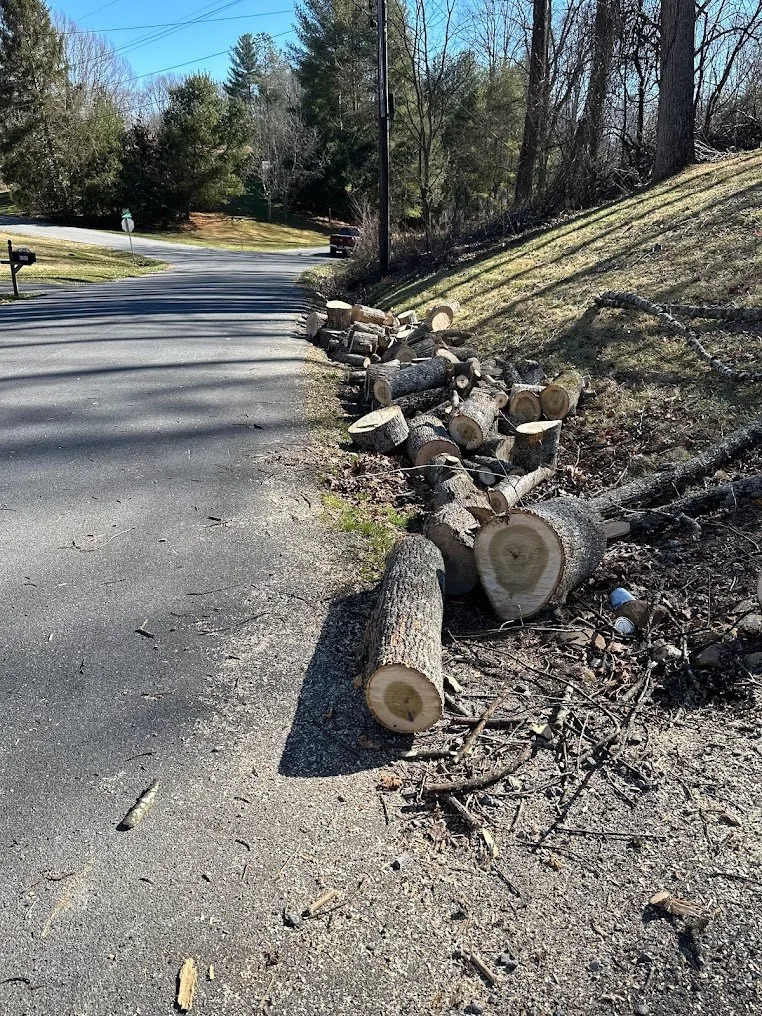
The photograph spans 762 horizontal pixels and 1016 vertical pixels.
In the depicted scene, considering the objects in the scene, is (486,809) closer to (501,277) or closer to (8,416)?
(8,416)

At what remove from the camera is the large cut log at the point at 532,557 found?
422 cm

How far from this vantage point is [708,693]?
12.2 ft

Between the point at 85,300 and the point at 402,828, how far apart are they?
1891cm

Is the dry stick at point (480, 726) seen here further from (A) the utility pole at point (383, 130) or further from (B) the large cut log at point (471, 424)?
(A) the utility pole at point (383, 130)

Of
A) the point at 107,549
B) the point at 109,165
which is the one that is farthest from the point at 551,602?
the point at 109,165

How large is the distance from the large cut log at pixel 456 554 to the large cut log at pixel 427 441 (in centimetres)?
204

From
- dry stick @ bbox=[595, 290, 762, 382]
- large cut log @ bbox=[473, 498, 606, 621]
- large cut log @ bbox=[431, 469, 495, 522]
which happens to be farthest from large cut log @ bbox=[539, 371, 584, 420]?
large cut log @ bbox=[473, 498, 606, 621]

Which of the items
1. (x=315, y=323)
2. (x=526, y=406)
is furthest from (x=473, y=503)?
(x=315, y=323)

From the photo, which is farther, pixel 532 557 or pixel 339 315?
pixel 339 315

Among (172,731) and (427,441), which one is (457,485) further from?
(172,731)

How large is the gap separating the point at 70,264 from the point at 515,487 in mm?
28585

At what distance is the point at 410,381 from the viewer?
868cm

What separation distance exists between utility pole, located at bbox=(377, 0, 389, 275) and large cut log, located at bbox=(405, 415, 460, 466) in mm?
12820

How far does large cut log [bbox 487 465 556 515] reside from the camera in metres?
5.55
